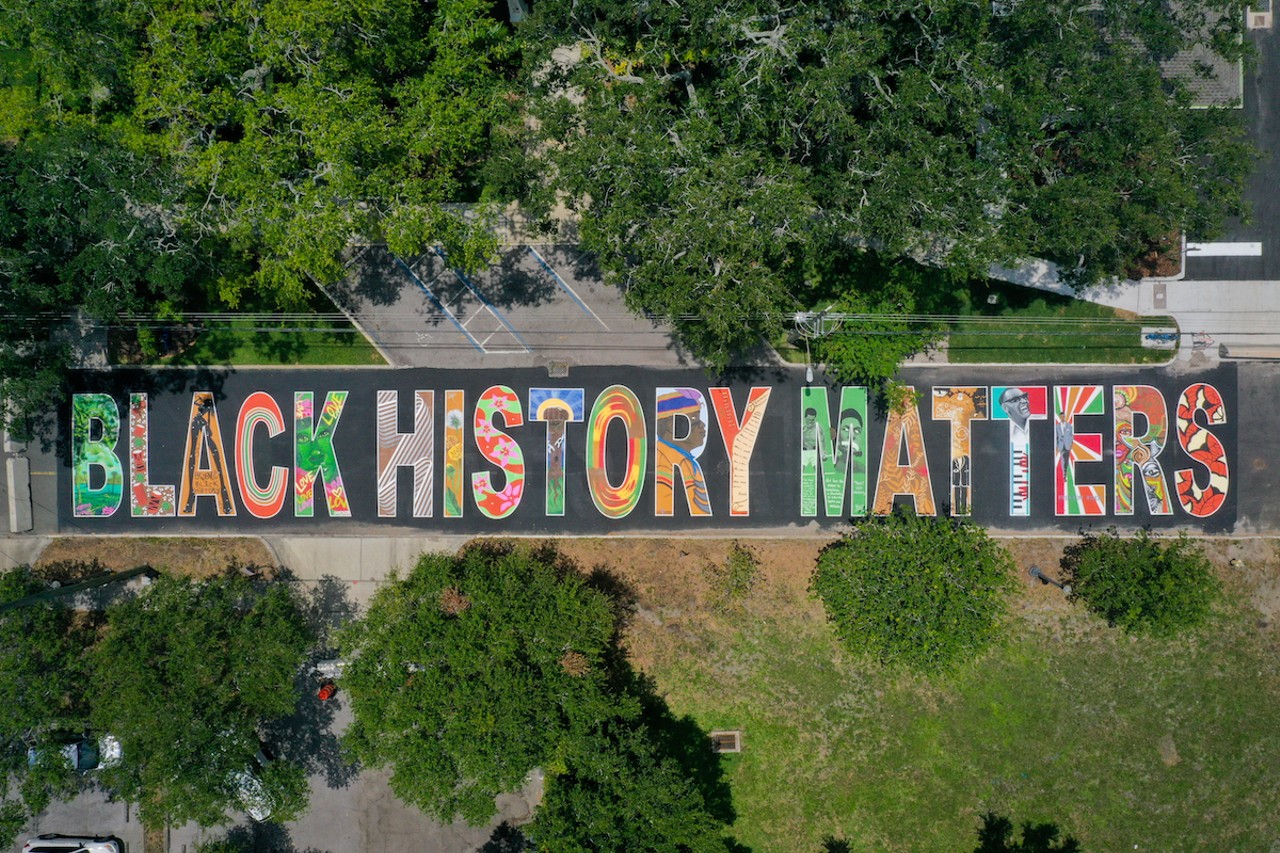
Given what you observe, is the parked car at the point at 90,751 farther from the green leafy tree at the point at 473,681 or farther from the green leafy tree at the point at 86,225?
the green leafy tree at the point at 86,225

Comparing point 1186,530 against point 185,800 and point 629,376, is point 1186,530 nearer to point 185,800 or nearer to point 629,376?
point 629,376

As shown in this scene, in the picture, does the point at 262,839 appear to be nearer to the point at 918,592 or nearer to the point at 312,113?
the point at 918,592

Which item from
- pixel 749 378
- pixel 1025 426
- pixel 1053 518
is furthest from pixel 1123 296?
pixel 749 378

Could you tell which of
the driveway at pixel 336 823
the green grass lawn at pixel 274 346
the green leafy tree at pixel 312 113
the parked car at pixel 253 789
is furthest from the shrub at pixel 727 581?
the parked car at pixel 253 789

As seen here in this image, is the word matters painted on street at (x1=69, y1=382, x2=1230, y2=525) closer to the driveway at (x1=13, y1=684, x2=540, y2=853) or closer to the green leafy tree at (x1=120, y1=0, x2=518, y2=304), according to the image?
the green leafy tree at (x1=120, y1=0, x2=518, y2=304)

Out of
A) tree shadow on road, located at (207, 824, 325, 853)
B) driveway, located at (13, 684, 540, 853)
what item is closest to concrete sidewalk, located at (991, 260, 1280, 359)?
driveway, located at (13, 684, 540, 853)

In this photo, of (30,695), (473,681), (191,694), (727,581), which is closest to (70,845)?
(30,695)
